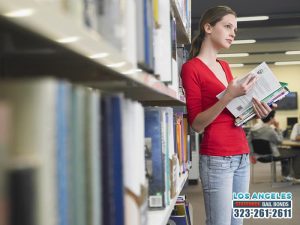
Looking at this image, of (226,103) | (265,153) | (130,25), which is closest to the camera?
(130,25)

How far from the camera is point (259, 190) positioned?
5832 mm

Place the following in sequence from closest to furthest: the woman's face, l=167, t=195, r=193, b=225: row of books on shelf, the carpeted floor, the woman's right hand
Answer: the woman's right hand < the woman's face < l=167, t=195, r=193, b=225: row of books on shelf < the carpeted floor

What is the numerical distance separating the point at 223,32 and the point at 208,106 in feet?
1.16

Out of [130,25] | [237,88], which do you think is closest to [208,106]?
[237,88]

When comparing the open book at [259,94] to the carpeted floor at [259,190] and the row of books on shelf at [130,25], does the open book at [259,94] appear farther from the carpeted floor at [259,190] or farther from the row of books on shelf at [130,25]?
the carpeted floor at [259,190]

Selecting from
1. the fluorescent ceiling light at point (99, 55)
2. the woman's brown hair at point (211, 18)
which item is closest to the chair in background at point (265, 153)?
the woman's brown hair at point (211, 18)

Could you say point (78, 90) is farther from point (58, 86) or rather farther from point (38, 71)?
point (38, 71)

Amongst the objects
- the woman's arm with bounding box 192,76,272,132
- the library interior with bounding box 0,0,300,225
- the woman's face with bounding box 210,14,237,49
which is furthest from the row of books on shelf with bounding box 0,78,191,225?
the woman's face with bounding box 210,14,237,49

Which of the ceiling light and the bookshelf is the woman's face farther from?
the ceiling light

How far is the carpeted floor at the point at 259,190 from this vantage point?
4082 millimetres

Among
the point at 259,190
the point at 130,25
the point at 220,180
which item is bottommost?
the point at 259,190

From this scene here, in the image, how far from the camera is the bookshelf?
0.37 meters

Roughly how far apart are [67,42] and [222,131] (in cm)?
145

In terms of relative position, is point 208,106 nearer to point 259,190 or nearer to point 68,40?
point 68,40
